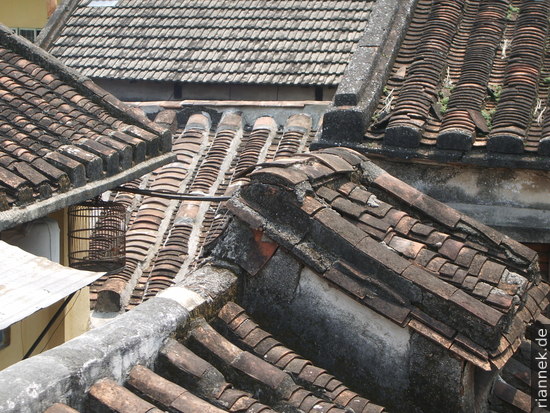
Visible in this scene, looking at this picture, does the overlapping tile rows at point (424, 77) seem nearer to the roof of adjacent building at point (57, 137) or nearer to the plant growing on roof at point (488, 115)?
the plant growing on roof at point (488, 115)

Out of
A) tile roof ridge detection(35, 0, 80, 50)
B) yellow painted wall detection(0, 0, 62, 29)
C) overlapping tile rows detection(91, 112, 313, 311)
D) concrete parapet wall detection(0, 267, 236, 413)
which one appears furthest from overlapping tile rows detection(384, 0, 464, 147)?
yellow painted wall detection(0, 0, 62, 29)

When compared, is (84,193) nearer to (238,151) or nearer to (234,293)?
(234,293)

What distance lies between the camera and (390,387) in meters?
5.25

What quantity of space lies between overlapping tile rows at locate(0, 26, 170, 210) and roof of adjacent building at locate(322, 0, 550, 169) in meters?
2.54

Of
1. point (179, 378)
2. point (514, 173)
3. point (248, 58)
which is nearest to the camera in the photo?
point (179, 378)

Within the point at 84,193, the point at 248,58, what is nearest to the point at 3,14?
the point at 248,58

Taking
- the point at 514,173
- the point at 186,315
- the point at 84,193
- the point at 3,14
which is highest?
the point at 186,315

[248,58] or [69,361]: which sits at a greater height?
[69,361]

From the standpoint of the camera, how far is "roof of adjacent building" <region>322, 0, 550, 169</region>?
316 inches

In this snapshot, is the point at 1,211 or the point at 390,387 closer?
the point at 390,387

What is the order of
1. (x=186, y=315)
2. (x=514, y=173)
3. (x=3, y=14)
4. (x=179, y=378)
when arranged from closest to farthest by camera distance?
1. (x=179, y=378)
2. (x=186, y=315)
3. (x=514, y=173)
4. (x=3, y=14)

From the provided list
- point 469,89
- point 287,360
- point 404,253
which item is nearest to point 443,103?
point 469,89

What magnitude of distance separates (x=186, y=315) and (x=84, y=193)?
3.87 meters

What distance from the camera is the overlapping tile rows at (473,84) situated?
810 cm
